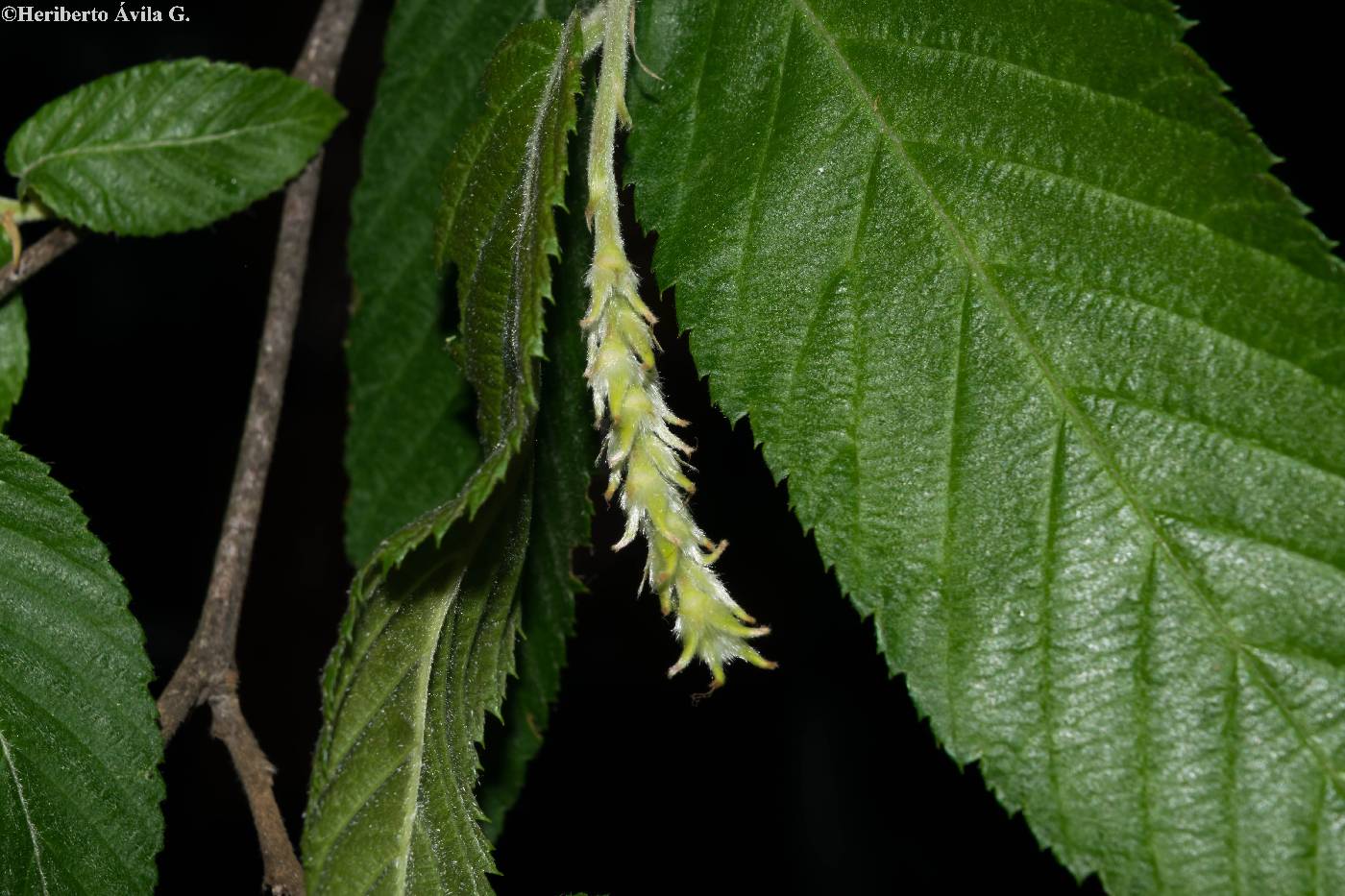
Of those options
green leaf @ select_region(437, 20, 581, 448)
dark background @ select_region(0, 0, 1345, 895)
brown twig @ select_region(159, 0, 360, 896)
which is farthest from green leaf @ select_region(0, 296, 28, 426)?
dark background @ select_region(0, 0, 1345, 895)

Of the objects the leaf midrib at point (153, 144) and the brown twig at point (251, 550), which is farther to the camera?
the leaf midrib at point (153, 144)

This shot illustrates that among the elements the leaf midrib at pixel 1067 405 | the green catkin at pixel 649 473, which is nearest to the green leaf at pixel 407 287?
the leaf midrib at pixel 1067 405

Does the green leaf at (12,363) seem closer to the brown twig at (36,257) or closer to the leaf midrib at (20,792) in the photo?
Result: the brown twig at (36,257)

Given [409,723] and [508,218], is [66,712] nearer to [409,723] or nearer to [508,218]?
[409,723]

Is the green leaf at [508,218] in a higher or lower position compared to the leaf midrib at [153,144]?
lower

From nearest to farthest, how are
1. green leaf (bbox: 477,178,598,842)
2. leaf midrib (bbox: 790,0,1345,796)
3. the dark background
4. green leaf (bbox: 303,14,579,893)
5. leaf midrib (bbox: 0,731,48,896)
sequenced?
leaf midrib (bbox: 790,0,1345,796) < green leaf (bbox: 303,14,579,893) < leaf midrib (bbox: 0,731,48,896) < green leaf (bbox: 477,178,598,842) < the dark background

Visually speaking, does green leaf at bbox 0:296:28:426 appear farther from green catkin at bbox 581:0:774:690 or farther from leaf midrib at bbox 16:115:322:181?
green catkin at bbox 581:0:774:690
